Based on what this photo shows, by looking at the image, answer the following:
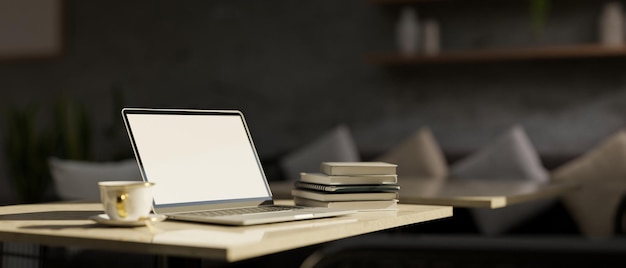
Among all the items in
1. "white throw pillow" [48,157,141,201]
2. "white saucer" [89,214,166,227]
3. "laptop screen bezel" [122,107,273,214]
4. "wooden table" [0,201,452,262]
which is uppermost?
"white throw pillow" [48,157,141,201]

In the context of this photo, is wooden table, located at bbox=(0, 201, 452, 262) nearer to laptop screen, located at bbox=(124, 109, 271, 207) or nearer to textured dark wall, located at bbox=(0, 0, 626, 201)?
laptop screen, located at bbox=(124, 109, 271, 207)

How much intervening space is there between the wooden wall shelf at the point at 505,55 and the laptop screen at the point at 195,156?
249 cm

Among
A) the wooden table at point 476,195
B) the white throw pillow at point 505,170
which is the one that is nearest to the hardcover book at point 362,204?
the wooden table at point 476,195

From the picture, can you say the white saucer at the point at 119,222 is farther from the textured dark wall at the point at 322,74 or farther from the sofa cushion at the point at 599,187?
the textured dark wall at the point at 322,74

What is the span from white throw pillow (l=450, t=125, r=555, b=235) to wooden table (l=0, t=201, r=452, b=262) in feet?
6.48

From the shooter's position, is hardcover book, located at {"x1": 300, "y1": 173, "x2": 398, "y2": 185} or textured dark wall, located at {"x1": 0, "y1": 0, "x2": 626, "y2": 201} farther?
textured dark wall, located at {"x1": 0, "y1": 0, "x2": 626, "y2": 201}

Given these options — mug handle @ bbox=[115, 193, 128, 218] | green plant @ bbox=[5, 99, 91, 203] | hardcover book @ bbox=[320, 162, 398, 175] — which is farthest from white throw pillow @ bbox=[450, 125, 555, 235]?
mug handle @ bbox=[115, 193, 128, 218]

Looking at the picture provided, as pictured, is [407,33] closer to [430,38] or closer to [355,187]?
[430,38]

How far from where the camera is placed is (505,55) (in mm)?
4105

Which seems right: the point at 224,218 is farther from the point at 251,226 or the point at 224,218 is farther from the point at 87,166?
the point at 87,166

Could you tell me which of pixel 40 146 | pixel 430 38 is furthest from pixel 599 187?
pixel 40 146

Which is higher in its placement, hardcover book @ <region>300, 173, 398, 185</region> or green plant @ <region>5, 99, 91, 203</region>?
green plant @ <region>5, 99, 91, 203</region>

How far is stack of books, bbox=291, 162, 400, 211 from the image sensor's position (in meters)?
1.76

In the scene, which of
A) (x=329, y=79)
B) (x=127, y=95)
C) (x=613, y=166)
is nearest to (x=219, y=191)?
(x=613, y=166)
